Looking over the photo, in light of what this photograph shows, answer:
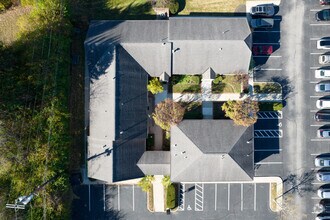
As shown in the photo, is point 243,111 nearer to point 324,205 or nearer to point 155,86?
point 155,86

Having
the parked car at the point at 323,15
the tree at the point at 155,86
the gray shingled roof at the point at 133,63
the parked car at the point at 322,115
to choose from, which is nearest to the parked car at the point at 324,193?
the parked car at the point at 322,115

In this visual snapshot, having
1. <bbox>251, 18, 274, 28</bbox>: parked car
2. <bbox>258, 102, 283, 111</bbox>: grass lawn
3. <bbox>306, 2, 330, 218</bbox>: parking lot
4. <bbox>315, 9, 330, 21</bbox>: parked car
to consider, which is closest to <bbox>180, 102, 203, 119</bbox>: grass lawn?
<bbox>258, 102, 283, 111</bbox>: grass lawn

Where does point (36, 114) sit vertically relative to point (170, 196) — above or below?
above

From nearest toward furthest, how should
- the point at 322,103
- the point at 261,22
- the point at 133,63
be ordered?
the point at 133,63 → the point at 261,22 → the point at 322,103

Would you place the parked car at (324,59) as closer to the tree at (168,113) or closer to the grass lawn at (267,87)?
the grass lawn at (267,87)

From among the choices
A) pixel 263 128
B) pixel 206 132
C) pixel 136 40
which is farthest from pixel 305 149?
pixel 136 40

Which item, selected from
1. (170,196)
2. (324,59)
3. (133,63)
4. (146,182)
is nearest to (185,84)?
(133,63)
